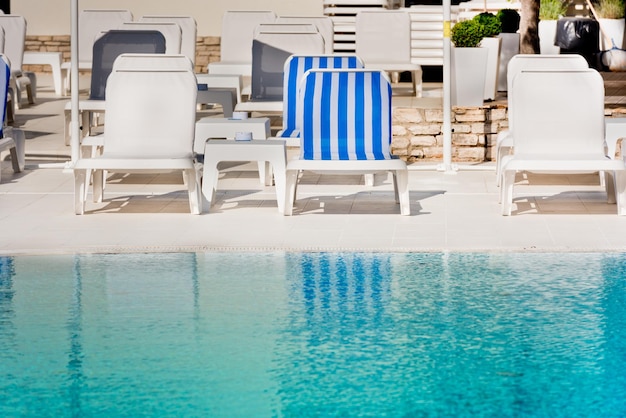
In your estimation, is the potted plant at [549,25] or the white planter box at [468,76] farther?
the potted plant at [549,25]

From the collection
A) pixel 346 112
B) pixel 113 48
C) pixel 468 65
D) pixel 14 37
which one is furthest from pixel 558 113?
pixel 14 37

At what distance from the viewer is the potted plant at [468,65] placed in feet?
42.8

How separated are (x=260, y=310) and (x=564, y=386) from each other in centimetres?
198

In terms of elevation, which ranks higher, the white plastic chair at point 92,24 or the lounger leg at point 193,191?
the white plastic chair at point 92,24

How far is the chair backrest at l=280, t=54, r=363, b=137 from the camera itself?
1180cm

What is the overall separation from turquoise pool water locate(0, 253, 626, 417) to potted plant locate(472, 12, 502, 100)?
5.62 meters

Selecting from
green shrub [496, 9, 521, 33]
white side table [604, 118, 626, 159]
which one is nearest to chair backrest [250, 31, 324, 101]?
green shrub [496, 9, 521, 33]

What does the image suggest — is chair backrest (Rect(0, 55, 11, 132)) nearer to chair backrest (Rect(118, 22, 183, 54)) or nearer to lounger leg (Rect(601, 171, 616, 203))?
chair backrest (Rect(118, 22, 183, 54))

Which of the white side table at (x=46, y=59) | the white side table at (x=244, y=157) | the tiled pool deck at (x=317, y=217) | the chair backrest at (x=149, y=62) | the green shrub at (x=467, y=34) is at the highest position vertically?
the green shrub at (x=467, y=34)

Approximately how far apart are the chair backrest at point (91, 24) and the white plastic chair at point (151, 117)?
6.56 meters

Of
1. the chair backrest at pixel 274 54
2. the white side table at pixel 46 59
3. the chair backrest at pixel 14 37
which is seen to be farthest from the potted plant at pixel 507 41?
the white side table at pixel 46 59

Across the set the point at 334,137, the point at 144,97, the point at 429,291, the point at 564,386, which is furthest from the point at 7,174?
the point at 564,386

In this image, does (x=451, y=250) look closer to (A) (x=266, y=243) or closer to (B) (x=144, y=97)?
(A) (x=266, y=243)

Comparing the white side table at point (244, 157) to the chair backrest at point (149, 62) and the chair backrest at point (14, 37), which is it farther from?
the chair backrest at point (14, 37)
